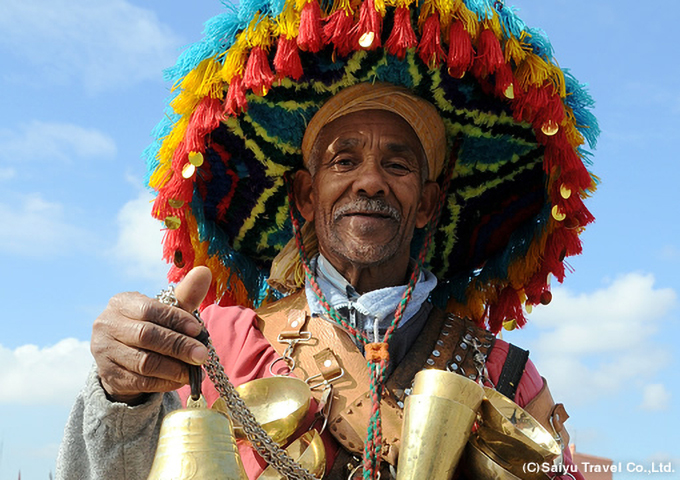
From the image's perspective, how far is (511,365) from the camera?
328 cm

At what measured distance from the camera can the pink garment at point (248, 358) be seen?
2848mm

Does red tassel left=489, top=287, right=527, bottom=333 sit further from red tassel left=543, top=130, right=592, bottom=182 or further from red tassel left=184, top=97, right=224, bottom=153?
red tassel left=184, top=97, right=224, bottom=153

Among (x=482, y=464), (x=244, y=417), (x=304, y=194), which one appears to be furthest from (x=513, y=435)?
(x=304, y=194)

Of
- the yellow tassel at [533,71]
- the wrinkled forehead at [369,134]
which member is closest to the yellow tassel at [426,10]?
the yellow tassel at [533,71]

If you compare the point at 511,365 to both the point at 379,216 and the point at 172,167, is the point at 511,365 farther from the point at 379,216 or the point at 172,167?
the point at 172,167

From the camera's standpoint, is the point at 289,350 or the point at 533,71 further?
the point at 533,71

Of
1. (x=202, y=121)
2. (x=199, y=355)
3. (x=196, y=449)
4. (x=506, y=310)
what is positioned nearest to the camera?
(x=196, y=449)

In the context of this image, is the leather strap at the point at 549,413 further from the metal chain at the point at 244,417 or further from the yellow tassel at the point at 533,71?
the yellow tassel at the point at 533,71

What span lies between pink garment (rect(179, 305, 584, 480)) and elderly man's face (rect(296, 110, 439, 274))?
54cm

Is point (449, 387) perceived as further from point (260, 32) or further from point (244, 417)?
point (260, 32)

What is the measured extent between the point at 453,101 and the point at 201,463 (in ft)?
7.33

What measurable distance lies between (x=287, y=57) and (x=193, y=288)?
4.20 feet

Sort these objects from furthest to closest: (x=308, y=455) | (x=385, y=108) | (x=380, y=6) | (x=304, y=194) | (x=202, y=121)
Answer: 1. (x=304, y=194)
2. (x=385, y=108)
3. (x=202, y=121)
4. (x=380, y=6)
5. (x=308, y=455)

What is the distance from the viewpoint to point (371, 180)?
330cm
